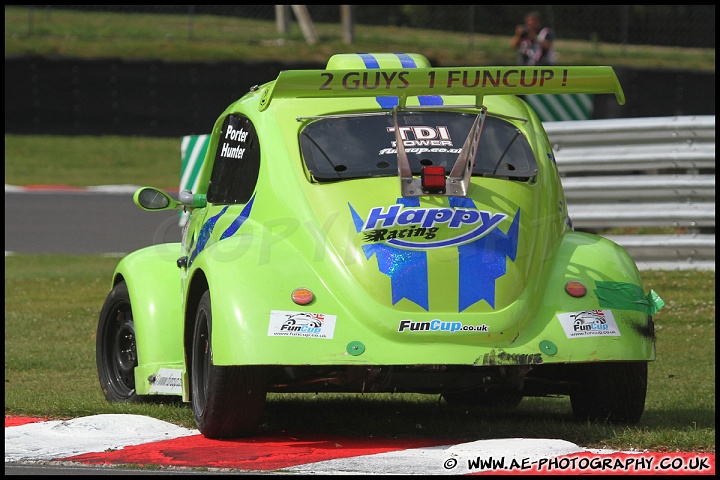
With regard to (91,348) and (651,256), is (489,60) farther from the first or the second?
(91,348)

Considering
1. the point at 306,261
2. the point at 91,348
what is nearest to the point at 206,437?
the point at 306,261

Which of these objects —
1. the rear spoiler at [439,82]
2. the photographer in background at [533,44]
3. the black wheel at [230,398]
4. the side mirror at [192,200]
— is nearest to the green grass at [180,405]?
the black wheel at [230,398]

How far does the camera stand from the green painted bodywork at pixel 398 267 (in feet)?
19.4

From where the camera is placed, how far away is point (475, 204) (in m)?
6.25

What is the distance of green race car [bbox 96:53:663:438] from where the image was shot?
234 inches

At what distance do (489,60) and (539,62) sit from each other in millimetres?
4950

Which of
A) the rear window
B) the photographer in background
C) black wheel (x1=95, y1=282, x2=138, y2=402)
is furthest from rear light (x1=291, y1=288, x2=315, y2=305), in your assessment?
the photographer in background

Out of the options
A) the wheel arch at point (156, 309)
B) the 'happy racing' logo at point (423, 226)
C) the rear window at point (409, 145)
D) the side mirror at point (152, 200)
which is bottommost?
the wheel arch at point (156, 309)

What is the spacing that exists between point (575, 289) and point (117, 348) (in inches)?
116

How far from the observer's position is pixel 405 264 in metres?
5.98

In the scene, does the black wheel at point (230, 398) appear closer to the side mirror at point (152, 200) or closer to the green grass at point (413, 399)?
the green grass at point (413, 399)

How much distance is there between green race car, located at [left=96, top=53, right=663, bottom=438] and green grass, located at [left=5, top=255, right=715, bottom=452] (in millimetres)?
320

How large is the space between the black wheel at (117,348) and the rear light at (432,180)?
222 centimetres

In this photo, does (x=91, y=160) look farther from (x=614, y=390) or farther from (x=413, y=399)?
(x=614, y=390)
